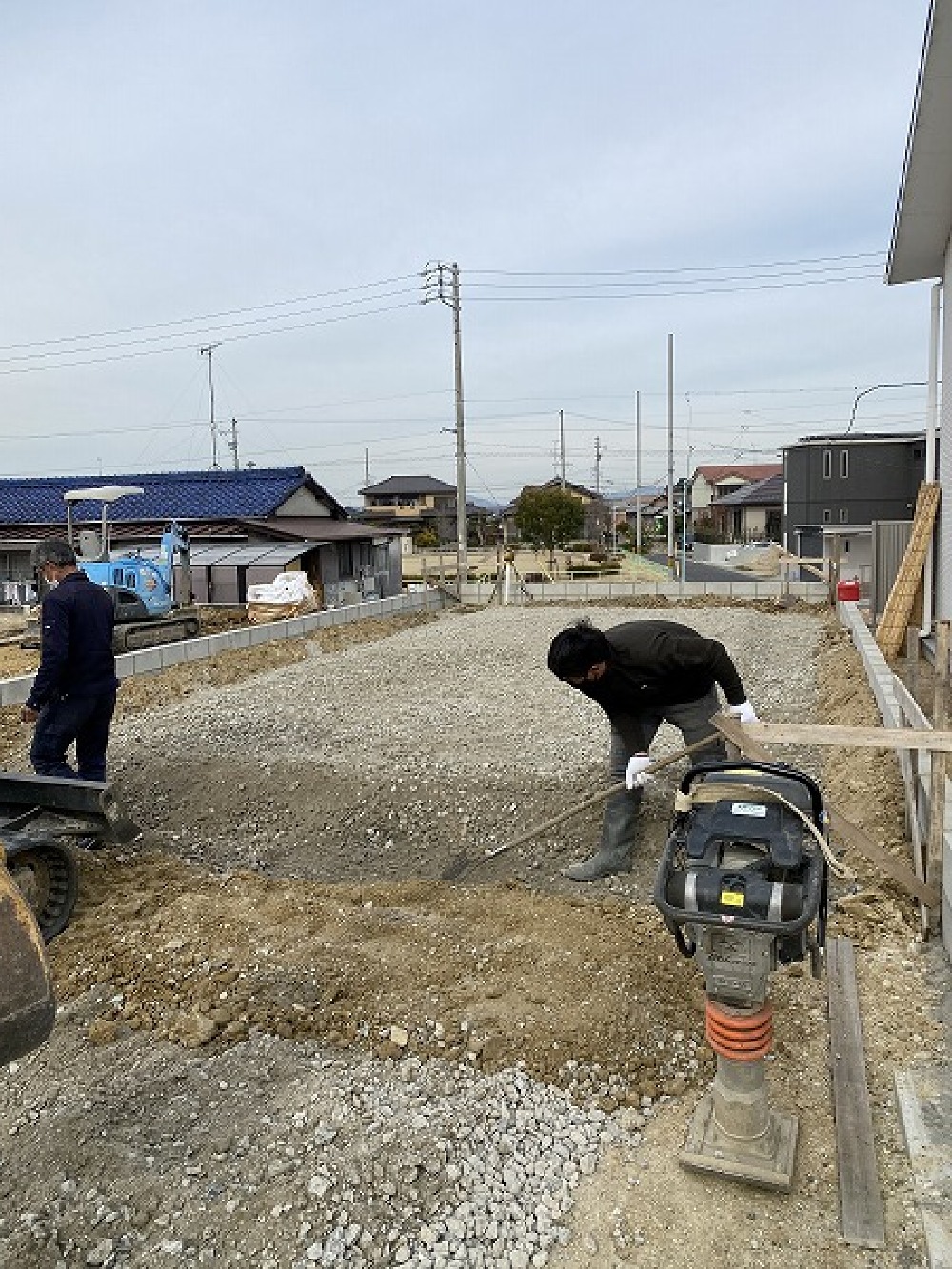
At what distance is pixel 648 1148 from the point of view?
8.21 ft

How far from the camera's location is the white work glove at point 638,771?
4.09 m

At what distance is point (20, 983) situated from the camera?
1914 millimetres

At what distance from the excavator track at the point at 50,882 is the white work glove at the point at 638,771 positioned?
256 cm

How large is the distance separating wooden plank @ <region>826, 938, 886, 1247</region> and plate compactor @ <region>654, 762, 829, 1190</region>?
0.44 ft

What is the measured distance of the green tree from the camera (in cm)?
3531

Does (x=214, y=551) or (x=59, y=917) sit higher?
(x=214, y=551)

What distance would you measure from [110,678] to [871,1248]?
4.42m

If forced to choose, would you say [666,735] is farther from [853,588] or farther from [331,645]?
[853,588]

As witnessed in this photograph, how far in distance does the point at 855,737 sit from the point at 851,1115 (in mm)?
1267

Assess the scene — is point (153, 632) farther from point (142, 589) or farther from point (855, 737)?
point (855, 737)

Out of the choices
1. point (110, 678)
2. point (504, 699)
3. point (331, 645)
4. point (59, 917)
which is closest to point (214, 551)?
point (331, 645)

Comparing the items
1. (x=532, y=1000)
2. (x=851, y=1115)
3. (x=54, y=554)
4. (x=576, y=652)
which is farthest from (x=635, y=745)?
(x=54, y=554)

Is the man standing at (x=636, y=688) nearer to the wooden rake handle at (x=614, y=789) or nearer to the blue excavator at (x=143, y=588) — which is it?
the wooden rake handle at (x=614, y=789)

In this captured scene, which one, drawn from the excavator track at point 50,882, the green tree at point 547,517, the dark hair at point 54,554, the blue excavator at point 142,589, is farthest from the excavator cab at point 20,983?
the green tree at point 547,517
